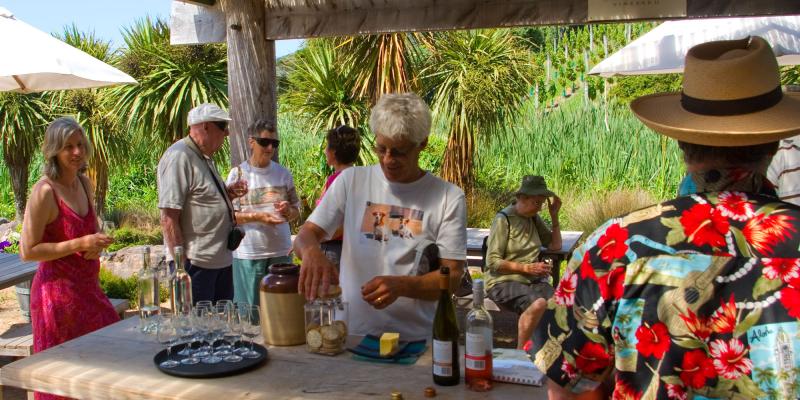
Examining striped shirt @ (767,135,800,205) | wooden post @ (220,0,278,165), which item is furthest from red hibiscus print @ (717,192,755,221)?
wooden post @ (220,0,278,165)

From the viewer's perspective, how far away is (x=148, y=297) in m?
2.69

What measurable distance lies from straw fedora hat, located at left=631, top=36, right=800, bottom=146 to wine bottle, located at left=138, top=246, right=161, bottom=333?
6.22 ft

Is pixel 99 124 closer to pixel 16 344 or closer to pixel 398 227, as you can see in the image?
pixel 16 344

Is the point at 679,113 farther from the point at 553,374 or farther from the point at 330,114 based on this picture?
the point at 330,114

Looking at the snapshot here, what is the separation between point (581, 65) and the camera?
752 inches

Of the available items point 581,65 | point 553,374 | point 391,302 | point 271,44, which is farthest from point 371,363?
point 581,65

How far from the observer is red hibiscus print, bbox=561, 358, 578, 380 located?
137 centimetres

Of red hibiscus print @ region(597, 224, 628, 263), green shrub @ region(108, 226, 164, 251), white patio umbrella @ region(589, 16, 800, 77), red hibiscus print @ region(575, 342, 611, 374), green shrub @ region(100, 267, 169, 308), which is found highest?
white patio umbrella @ region(589, 16, 800, 77)

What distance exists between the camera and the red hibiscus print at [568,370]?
137 cm

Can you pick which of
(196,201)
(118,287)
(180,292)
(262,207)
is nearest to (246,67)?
(262,207)

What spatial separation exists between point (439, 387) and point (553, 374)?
2.39 feet

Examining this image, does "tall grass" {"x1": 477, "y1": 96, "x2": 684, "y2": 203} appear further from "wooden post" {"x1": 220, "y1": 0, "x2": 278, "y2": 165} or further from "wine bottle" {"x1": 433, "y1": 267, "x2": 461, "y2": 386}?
"wine bottle" {"x1": 433, "y1": 267, "x2": 461, "y2": 386}

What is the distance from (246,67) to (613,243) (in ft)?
12.2

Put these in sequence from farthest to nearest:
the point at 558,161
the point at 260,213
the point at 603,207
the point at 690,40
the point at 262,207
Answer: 1. the point at 558,161
2. the point at 603,207
3. the point at 690,40
4. the point at 262,207
5. the point at 260,213
